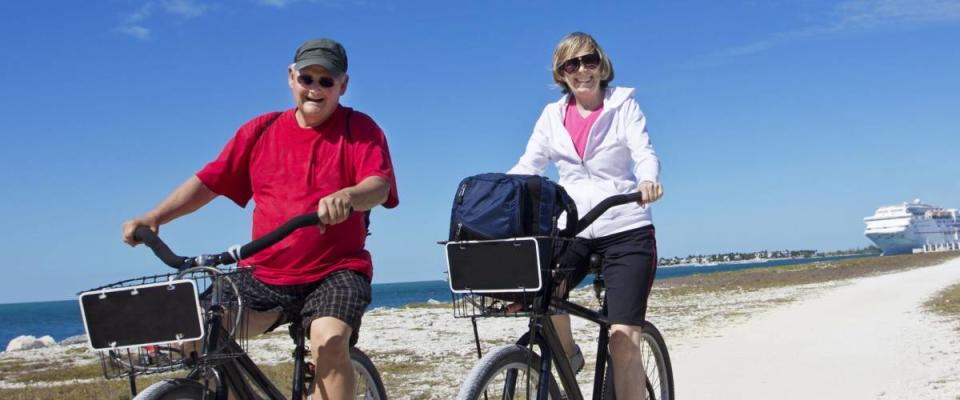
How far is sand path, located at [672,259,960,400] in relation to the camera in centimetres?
738

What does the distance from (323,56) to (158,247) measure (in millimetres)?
960

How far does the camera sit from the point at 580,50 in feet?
14.0

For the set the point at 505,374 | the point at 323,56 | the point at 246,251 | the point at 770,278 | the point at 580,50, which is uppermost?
the point at 580,50

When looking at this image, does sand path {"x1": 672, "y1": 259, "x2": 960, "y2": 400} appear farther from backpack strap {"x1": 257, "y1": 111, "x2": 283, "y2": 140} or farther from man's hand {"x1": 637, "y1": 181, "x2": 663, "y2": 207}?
backpack strap {"x1": 257, "y1": 111, "x2": 283, "y2": 140}

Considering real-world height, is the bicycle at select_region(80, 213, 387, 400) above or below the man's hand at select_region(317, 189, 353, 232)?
below

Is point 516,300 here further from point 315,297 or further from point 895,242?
point 895,242

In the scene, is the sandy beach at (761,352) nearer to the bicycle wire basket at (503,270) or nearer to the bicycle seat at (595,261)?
the bicycle seat at (595,261)

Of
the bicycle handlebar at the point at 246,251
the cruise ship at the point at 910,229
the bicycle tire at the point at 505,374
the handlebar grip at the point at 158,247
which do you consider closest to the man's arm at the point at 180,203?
the handlebar grip at the point at 158,247

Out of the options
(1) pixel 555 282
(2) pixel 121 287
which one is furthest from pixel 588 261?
(2) pixel 121 287

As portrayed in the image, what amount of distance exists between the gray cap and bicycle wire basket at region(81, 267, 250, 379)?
96 cm

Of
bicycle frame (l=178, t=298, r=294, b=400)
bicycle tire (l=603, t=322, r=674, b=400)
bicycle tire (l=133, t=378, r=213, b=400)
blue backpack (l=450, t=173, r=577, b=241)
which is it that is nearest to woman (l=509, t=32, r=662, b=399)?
blue backpack (l=450, t=173, r=577, b=241)

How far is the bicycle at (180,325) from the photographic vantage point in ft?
8.71

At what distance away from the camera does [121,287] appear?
2.67 m

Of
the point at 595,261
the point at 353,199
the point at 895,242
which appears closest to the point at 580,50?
A: the point at 595,261
